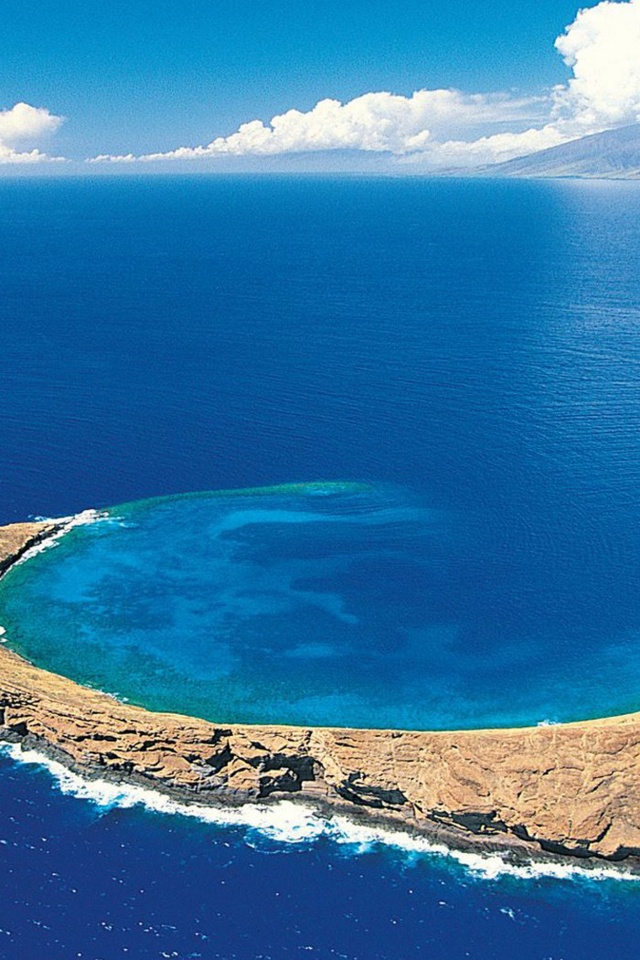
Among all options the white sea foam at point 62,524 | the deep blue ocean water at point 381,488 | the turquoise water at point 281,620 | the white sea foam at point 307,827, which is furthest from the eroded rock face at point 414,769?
the white sea foam at point 62,524

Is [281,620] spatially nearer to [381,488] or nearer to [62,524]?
[381,488]

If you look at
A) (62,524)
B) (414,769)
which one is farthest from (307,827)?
(62,524)

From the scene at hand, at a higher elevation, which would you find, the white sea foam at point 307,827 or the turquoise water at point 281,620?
the turquoise water at point 281,620

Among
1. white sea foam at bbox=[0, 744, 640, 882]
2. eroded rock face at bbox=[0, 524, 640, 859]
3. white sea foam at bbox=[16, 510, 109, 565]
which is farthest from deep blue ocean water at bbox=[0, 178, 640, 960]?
eroded rock face at bbox=[0, 524, 640, 859]

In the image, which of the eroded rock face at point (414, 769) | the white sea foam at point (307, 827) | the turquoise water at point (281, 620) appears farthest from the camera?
the turquoise water at point (281, 620)

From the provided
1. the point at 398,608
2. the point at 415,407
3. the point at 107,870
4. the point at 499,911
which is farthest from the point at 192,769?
the point at 415,407

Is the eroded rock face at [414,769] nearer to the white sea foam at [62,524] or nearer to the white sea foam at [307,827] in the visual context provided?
the white sea foam at [307,827]

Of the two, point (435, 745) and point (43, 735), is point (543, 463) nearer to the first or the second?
point (435, 745)
